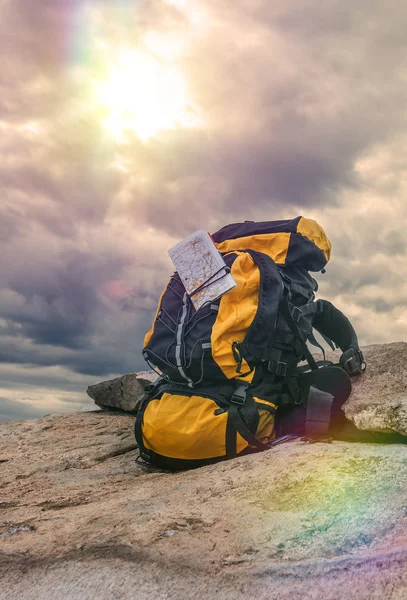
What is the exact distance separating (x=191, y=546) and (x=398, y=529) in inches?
35.7

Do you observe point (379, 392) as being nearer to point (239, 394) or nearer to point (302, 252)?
point (239, 394)

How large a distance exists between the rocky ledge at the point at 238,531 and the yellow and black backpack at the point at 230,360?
0.38 m

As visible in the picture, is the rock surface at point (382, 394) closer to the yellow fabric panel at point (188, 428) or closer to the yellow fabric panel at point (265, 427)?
the yellow fabric panel at point (265, 427)

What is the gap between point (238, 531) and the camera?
235 cm

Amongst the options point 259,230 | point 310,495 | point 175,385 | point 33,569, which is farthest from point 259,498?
point 259,230

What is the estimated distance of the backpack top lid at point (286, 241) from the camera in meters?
4.64

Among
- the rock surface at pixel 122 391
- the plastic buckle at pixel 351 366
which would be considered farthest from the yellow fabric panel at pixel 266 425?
the rock surface at pixel 122 391

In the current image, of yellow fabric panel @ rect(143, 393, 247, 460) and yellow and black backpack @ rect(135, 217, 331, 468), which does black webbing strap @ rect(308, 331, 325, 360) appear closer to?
yellow and black backpack @ rect(135, 217, 331, 468)

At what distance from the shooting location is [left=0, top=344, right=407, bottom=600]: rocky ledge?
6.61ft

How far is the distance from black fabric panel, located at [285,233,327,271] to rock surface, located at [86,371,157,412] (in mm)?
2629

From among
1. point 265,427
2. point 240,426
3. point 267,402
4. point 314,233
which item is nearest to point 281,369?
point 267,402

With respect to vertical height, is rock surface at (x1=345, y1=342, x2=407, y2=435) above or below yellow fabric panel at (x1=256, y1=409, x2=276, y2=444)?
above

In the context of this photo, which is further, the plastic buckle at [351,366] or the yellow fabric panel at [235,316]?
the plastic buckle at [351,366]

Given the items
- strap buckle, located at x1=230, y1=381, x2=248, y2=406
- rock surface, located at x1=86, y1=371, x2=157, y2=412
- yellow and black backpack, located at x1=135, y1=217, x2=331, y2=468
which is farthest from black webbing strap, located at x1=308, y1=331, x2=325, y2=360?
rock surface, located at x1=86, y1=371, x2=157, y2=412
